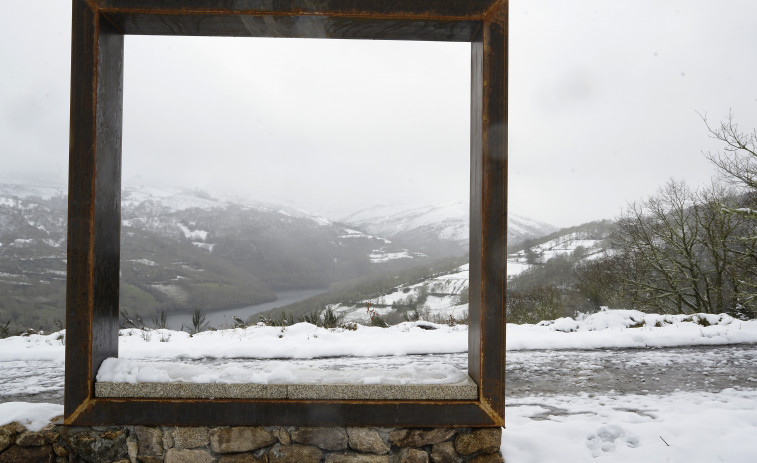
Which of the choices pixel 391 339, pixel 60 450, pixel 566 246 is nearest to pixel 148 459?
pixel 60 450

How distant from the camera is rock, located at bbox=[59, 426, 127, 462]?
235 cm

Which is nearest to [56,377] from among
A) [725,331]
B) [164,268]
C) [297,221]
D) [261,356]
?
[261,356]

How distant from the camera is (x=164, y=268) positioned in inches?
867

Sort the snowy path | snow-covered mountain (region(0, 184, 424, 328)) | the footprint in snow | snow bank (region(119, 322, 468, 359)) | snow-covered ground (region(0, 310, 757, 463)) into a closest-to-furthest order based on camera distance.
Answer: snow-covered ground (region(0, 310, 757, 463)) → the footprint in snow → the snowy path → snow bank (region(119, 322, 468, 359)) → snow-covered mountain (region(0, 184, 424, 328))

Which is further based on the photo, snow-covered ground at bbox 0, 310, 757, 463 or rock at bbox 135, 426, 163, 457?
snow-covered ground at bbox 0, 310, 757, 463

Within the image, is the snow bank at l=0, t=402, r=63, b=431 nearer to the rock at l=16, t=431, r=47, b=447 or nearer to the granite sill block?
the rock at l=16, t=431, r=47, b=447

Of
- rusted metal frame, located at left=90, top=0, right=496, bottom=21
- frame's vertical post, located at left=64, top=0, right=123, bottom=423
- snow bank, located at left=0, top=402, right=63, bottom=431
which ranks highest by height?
rusted metal frame, located at left=90, top=0, right=496, bottom=21

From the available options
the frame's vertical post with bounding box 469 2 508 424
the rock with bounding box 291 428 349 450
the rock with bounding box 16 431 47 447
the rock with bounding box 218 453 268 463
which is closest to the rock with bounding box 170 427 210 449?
the rock with bounding box 218 453 268 463

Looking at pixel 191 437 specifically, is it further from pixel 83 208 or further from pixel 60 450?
pixel 83 208

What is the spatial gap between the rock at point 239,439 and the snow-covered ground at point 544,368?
245 mm

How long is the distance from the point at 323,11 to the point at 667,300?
579 inches

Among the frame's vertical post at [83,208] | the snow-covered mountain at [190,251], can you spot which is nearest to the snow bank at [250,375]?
the frame's vertical post at [83,208]

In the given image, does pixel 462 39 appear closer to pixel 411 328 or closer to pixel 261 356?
pixel 261 356

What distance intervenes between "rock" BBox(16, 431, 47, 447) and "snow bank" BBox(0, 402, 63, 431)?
0.03 meters
